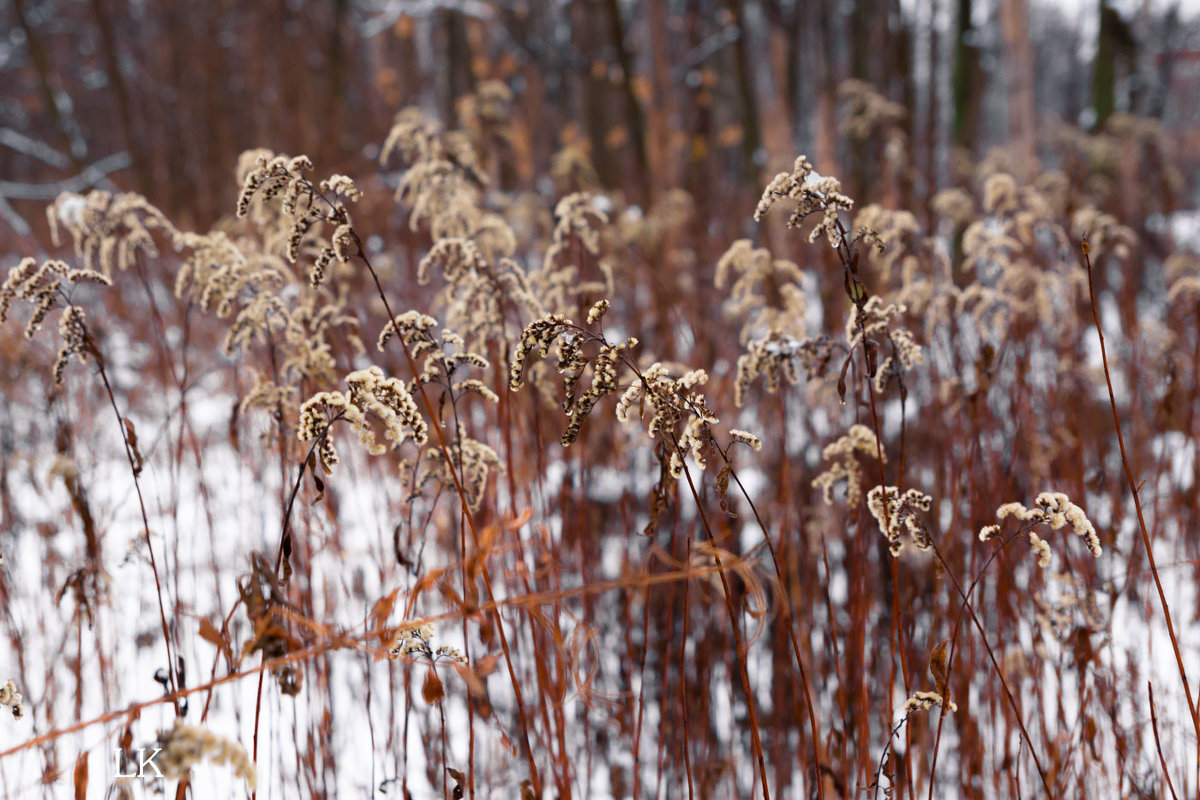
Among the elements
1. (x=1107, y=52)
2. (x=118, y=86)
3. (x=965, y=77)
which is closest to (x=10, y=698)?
(x=965, y=77)

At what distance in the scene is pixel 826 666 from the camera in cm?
194

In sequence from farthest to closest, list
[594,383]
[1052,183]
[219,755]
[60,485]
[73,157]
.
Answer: [73,157], [1052,183], [60,485], [594,383], [219,755]

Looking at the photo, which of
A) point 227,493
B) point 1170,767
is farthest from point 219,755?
point 227,493

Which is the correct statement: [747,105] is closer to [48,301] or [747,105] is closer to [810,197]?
[810,197]

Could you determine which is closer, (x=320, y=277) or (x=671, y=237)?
(x=320, y=277)

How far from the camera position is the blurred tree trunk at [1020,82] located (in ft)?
20.3

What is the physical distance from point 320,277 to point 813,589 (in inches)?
66.9

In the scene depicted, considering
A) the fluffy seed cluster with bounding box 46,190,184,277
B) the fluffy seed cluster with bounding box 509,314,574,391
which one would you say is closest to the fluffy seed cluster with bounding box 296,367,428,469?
the fluffy seed cluster with bounding box 509,314,574,391

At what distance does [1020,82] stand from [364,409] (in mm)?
7303

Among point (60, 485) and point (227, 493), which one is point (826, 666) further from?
point (60, 485)

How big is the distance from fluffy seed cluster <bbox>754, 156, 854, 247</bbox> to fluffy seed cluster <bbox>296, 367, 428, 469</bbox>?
584mm

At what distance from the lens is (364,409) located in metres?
1.03

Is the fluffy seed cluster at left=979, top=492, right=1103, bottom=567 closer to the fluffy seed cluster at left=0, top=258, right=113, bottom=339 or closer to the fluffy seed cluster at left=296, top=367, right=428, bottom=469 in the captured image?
the fluffy seed cluster at left=296, top=367, right=428, bottom=469

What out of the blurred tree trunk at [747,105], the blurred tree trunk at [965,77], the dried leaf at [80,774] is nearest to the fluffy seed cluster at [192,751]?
the dried leaf at [80,774]
